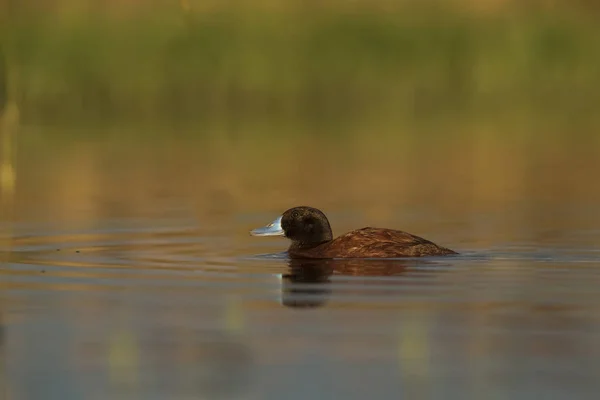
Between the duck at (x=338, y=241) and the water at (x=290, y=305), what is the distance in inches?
8.3

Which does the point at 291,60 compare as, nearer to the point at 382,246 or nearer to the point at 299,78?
the point at 299,78

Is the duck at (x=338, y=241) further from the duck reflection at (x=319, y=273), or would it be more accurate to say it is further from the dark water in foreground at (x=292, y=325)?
the dark water in foreground at (x=292, y=325)

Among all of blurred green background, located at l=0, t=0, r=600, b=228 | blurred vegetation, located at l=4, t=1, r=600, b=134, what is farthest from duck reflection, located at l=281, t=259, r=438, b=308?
blurred vegetation, located at l=4, t=1, r=600, b=134

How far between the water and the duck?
21 cm

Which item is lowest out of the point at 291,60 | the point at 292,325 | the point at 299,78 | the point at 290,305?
the point at 292,325

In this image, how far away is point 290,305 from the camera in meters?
11.6

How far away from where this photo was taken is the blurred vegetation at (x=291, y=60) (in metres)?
41.4

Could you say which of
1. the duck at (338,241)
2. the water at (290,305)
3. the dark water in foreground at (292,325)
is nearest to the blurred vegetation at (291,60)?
the water at (290,305)

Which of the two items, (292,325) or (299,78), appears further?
(299,78)

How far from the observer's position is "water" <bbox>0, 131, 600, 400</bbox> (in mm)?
8961

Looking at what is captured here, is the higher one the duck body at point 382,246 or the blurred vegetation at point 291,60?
the blurred vegetation at point 291,60

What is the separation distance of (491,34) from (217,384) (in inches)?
1410

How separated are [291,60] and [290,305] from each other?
99.7ft

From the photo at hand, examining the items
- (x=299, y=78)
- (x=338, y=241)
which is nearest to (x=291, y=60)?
(x=299, y=78)
